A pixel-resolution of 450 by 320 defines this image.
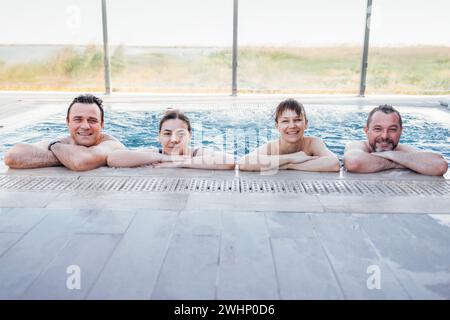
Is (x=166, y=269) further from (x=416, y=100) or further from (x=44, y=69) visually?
(x=44, y=69)

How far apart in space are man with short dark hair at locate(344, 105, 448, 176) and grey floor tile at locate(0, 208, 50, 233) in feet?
6.71

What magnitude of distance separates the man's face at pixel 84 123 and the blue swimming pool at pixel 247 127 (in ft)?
6.81

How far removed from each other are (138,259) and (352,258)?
85 cm

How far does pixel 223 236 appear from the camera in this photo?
1.82 meters

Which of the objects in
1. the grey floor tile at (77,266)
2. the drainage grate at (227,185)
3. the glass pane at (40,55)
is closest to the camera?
the grey floor tile at (77,266)

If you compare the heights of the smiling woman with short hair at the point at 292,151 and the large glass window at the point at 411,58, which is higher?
the large glass window at the point at 411,58

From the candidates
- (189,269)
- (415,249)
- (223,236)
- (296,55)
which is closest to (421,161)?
(415,249)

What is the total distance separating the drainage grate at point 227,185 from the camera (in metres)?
2.50

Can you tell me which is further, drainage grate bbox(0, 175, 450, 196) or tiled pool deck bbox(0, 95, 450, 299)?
drainage grate bbox(0, 175, 450, 196)

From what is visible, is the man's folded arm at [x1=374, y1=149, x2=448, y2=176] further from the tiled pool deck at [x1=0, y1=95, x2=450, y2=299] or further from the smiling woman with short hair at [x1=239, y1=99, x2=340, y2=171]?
the smiling woman with short hair at [x1=239, y1=99, x2=340, y2=171]

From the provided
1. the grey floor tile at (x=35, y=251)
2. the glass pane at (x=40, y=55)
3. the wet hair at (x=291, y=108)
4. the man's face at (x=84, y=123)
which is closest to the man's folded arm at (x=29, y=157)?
the man's face at (x=84, y=123)

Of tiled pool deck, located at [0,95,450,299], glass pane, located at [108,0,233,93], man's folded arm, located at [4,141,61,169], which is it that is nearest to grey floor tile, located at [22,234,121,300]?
tiled pool deck, located at [0,95,450,299]

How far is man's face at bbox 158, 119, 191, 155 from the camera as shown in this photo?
3.28m

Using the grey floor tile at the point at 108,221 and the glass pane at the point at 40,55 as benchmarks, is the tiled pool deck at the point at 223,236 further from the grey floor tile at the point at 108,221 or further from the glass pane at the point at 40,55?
the glass pane at the point at 40,55
